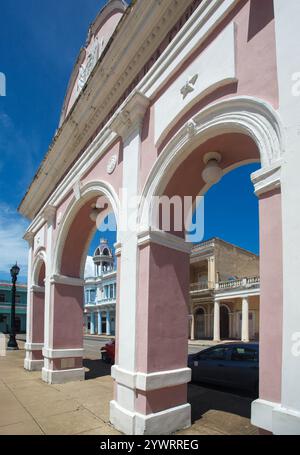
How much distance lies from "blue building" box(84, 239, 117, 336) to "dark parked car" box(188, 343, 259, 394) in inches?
1313

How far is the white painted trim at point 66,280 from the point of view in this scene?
1025cm

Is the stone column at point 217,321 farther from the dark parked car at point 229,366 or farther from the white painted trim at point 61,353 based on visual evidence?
the white painted trim at point 61,353

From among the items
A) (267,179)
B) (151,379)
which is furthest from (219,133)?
(151,379)

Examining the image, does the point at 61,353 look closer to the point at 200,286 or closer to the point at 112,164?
the point at 112,164

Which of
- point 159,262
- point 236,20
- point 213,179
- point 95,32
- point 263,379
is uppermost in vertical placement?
point 95,32

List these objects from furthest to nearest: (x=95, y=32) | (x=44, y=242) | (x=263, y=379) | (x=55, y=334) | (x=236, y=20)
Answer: (x=44, y=242)
(x=55, y=334)
(x=95, y=32)
(x=236, y=20)
(x=263, y=379)

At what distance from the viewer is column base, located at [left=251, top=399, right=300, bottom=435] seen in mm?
3100

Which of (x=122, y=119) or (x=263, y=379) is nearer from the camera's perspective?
(x=263, y=379)

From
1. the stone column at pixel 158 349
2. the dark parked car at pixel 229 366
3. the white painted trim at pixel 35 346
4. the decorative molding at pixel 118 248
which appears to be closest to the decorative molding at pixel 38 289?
the white painted trim at pixel 35 346

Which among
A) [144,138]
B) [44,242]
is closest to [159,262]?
[144,138]

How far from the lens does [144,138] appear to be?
20.5 ft

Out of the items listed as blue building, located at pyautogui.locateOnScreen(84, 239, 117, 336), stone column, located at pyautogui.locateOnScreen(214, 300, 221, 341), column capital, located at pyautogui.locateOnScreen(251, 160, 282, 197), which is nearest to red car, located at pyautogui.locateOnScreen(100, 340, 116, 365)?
column capital, located at pyautogui.locateOnScreen(251, 160, 282, 197)
